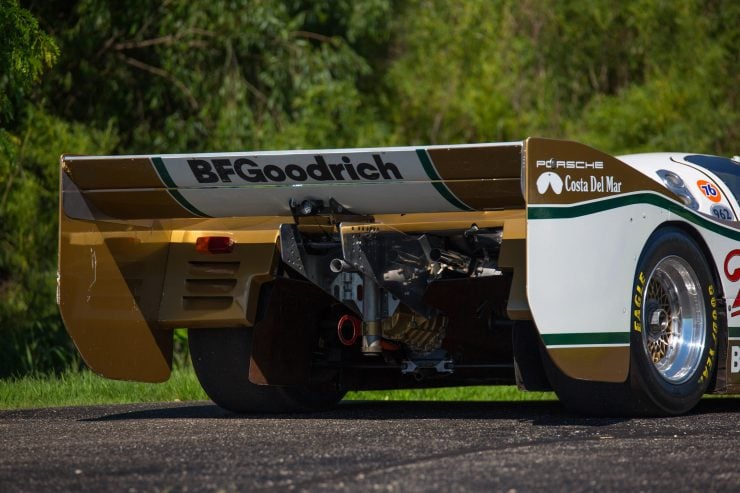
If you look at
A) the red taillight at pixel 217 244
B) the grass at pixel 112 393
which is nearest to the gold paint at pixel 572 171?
the red taillight at pixel 217 244

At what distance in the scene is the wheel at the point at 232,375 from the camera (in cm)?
796

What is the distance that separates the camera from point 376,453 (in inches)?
218

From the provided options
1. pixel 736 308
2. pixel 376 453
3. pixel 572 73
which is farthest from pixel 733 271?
pixel 572 73

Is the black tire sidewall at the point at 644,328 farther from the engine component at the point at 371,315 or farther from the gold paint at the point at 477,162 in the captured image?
the engine component at the point at 371,315

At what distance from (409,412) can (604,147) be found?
15523mm

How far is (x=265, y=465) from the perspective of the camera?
5191 millimetres

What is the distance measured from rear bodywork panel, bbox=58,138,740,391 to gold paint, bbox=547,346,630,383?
1 cm

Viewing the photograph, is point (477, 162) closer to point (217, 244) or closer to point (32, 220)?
point (217, 244)

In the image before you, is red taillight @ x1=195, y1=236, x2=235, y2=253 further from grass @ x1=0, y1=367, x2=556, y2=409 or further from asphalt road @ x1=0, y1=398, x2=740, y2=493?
grass @ x1=0, y1=367, x2=556, y2=409

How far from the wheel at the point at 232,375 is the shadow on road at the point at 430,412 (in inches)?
2.9

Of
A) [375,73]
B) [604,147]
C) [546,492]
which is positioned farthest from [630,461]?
[375,73]

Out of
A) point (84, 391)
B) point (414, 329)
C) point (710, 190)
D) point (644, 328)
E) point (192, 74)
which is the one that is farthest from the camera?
point (192, 74)

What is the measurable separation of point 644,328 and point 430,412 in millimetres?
1603


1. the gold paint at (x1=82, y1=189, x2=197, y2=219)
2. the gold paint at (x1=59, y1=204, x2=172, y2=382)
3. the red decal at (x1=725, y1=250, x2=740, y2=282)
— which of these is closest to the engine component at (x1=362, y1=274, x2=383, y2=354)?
the gold paint at (x1=82, y1=189, x2=197, y2=219)
